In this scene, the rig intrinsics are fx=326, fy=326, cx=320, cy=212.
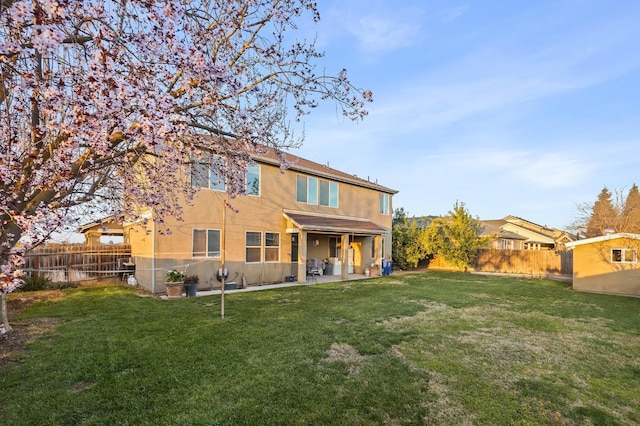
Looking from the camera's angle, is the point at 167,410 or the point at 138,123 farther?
the point at 167,410

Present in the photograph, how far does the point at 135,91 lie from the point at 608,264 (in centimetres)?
1939

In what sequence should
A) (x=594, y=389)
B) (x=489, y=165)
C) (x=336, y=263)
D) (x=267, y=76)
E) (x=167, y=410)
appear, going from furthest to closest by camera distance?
(x=489, y=165) < (x=336, y=263) < (x=594, y=389) < (x=267, y=76) < (x=167, y=410)

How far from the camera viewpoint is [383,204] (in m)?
22.0

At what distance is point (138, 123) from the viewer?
2.71m

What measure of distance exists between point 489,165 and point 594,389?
59.2 feet

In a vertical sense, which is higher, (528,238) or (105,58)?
(105,58)

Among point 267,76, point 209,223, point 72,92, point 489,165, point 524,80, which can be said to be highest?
point 524,80

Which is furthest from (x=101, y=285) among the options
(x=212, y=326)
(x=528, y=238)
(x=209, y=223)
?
(x=528, y=238)

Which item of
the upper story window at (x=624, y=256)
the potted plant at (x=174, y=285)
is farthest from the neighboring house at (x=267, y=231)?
the upper story window at (x=624, y=256)

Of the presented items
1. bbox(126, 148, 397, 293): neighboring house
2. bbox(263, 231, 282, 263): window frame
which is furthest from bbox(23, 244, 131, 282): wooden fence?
bbox(263, 231, 282, 263): window frame

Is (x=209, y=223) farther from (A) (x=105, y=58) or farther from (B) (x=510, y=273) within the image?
(B) (x=510, y=273)

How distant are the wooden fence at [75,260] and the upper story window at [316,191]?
27.4ft

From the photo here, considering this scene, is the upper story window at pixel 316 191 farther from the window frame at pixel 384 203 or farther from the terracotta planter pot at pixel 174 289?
the terracotta planter pot at pixel 174 289

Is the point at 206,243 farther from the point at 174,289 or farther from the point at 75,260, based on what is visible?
the point at 75,260
